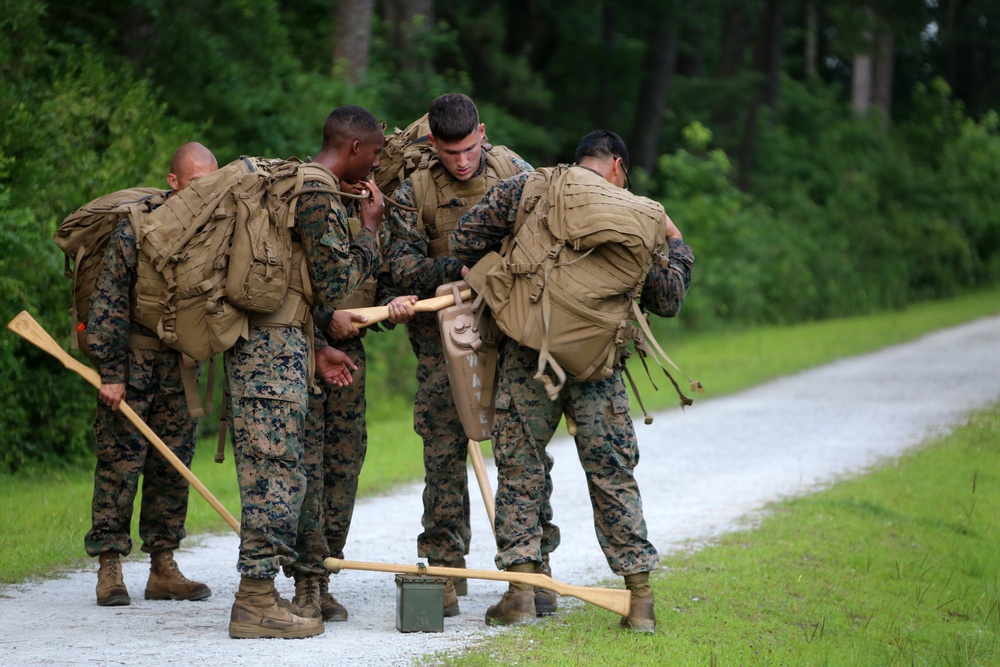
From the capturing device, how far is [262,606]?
532cm

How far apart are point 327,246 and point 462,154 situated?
32.8 inches

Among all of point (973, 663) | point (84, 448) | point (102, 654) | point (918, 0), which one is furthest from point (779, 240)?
point (102, 654)

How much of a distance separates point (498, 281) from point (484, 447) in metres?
6.23

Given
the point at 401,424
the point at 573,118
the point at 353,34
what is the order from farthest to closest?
the point at 573,118 → the point at 353,34 → the point at 401,424

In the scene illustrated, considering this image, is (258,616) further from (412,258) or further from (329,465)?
(412,258)

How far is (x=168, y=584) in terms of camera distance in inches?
241

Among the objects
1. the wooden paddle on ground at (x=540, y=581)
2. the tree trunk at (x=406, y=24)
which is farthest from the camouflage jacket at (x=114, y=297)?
the tree trunk at (x=406, y=24)

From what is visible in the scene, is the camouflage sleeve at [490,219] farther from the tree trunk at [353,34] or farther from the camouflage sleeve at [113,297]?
the tree trunk at [353,34]

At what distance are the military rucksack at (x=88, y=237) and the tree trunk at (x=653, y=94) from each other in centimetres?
1951

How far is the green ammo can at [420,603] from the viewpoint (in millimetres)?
5469

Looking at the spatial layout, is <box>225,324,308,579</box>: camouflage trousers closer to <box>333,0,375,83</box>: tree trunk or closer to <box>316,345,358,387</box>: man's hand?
<box>316,345,358,387</box>: man's hand

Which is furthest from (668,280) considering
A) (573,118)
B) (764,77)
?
(764,77)

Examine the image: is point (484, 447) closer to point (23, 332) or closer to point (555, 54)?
point (23, 332)

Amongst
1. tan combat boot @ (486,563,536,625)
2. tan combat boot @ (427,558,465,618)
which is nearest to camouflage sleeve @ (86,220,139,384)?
tan combat boot @ (427,558,465,618)
